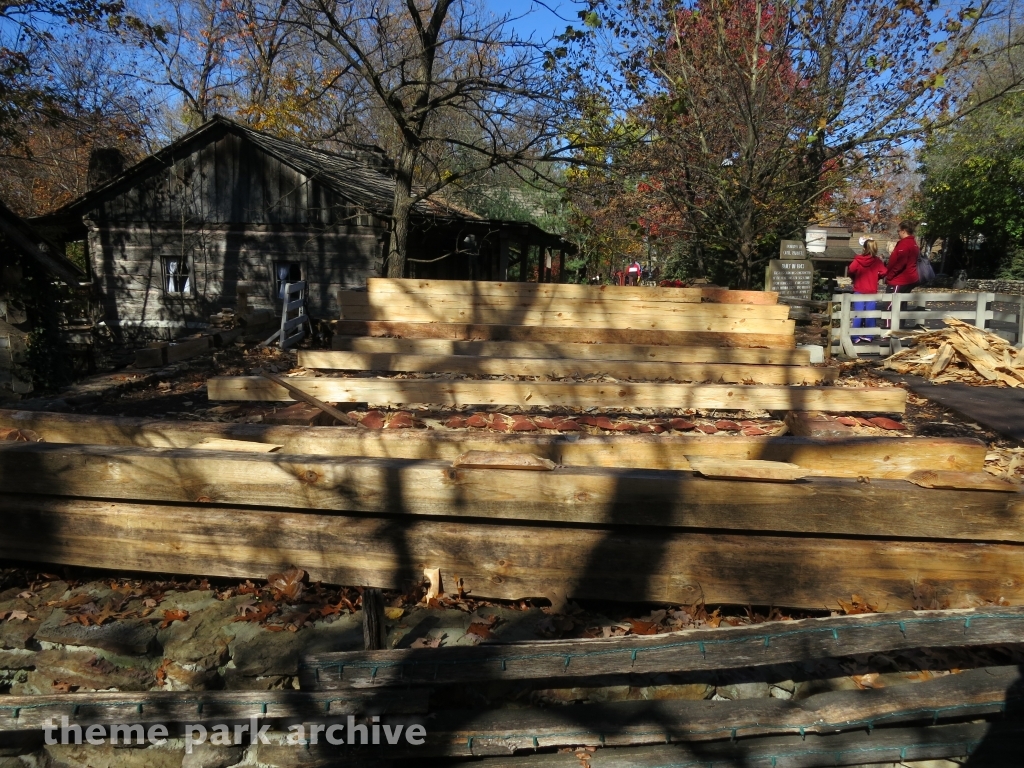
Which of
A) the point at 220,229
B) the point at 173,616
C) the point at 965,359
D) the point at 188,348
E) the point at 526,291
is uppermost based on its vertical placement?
the point at 220,229

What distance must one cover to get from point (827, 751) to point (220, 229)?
839 inches

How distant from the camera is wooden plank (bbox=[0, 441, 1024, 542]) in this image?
288cm

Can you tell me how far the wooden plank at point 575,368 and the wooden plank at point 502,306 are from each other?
106 cm

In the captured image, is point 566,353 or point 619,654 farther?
point 566,353

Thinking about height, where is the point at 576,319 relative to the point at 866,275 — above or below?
below

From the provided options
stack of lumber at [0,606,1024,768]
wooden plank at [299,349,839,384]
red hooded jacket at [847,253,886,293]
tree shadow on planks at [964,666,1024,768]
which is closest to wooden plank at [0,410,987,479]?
stack of lumber at [0,606,1024,768]

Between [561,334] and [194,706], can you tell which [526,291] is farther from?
[194,706]

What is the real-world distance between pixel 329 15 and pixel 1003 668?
1334 centimetres

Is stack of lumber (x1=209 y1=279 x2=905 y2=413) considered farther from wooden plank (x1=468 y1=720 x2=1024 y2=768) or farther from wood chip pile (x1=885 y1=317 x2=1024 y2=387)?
wood chip pile (x1=885 y1=317 x2=1024 y2=387)

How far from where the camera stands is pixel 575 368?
6.20 m

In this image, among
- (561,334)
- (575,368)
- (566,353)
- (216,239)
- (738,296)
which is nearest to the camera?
(575,368)

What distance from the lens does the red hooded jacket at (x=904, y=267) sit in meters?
12.6

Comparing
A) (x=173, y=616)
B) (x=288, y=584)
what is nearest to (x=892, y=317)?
(x=288, y=584)

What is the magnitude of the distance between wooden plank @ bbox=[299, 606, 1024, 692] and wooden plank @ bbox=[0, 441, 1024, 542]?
0.45 metres
